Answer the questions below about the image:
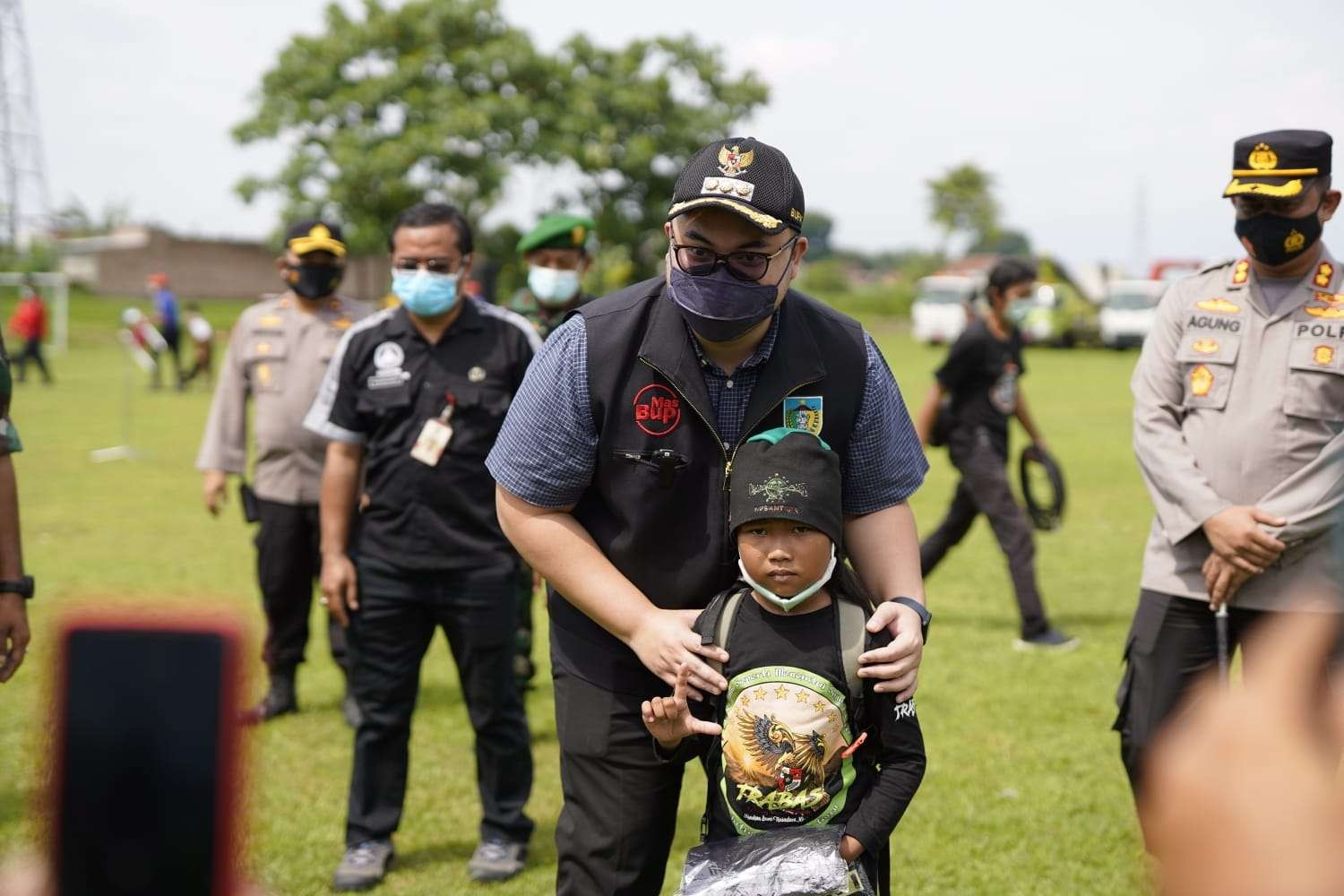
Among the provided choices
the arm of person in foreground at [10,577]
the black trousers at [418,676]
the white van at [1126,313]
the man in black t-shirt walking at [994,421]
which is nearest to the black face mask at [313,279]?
the black trousers at [418,676]

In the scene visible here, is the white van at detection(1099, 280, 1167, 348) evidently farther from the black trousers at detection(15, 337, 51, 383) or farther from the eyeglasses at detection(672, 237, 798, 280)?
the eyeglasses at detection(672, 237, 798, 280)

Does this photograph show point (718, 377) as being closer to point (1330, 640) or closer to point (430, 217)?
point (1330, 640)

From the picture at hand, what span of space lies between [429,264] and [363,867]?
2.13 m

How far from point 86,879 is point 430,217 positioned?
4299 millimetres

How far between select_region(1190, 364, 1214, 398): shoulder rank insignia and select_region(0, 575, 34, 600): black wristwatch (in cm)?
344

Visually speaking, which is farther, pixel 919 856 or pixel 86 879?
pixel 919 856

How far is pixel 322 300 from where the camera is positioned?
21.5 feet

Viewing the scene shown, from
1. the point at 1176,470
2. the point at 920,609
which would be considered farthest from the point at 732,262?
the point at 1176,470

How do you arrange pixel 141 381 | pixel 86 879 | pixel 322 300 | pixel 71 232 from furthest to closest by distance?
pixel 71 232 < pixel 141 381 < pixel 322 300 < pixel 86 879

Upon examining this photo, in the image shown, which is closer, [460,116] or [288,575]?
[288,575]

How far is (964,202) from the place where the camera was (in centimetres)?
8675

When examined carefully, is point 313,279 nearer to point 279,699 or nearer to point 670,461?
point 279,699

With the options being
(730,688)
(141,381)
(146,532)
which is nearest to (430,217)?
(730,688)

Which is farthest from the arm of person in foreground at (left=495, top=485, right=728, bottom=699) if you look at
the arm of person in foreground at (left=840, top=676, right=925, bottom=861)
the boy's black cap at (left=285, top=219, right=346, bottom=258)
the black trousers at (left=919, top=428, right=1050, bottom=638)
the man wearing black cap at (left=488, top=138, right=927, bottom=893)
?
the black trousers at (left=919, top=428, right=1050, bottom=638)
